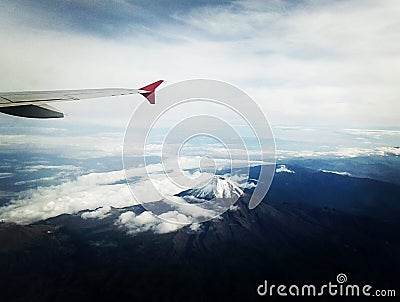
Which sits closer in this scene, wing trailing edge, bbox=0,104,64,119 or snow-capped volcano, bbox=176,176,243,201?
wing trailing edge, bbox=0,104,64,119

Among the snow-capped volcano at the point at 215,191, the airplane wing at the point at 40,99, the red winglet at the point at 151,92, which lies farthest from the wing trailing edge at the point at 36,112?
the snow-capped volcano at the point at 215,191

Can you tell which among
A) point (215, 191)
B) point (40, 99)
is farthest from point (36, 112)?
point (215, 191)

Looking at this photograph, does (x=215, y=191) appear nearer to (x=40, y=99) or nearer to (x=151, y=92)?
(x=151, y=92)

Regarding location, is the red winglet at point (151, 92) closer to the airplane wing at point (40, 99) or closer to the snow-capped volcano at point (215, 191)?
the airplane wing at point (40, 99)

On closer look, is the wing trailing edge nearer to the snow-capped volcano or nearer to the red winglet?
the red winglet

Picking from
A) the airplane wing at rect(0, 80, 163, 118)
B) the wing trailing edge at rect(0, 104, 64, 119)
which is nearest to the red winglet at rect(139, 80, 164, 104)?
the airplane wing at rect(0, 80, 163, 118)

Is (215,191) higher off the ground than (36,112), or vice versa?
(36,112)
